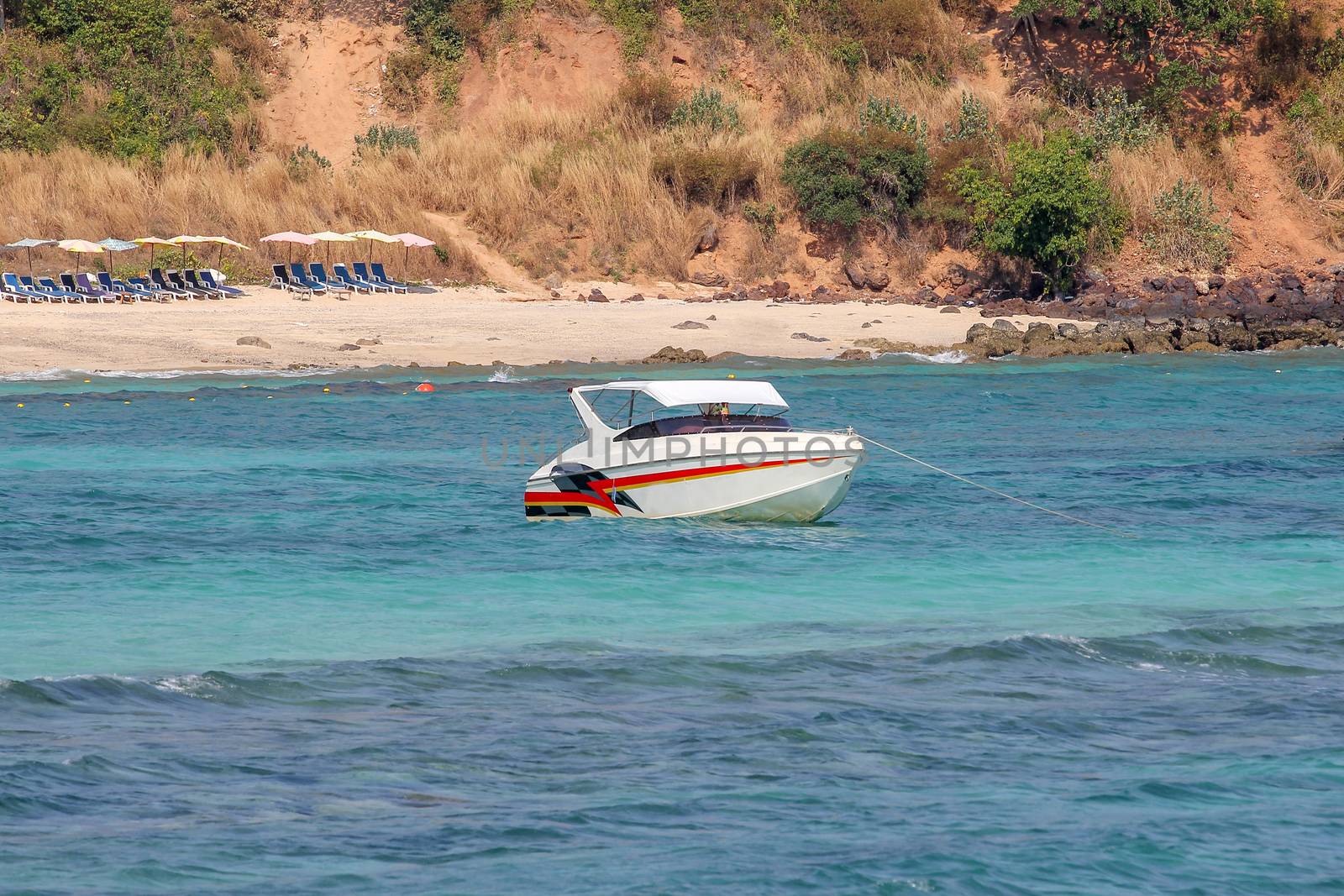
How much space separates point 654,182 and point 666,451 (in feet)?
95.5

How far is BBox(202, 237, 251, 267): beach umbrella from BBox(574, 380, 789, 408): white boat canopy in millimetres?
24860

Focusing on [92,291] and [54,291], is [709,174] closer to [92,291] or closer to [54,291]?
[92,291]

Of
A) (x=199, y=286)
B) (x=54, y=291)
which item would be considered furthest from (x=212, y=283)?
(x=54, y=291)

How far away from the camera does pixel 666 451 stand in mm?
16828

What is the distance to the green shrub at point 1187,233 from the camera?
43469 millimetres

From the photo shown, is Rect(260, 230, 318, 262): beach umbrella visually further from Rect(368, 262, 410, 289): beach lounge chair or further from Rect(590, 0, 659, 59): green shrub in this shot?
Rect(590, 0, 659, 59): green shrub

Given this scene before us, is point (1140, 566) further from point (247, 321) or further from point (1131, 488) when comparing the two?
point (247, 321)

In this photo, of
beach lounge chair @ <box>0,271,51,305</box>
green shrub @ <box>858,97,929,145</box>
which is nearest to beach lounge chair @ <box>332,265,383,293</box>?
beach lounge chair @ <box>0,271,51,305</box>

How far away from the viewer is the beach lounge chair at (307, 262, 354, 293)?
3906 cm

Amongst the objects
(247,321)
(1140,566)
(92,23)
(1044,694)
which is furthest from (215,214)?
(1044,694)

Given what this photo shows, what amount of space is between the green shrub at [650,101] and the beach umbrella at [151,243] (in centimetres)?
1513

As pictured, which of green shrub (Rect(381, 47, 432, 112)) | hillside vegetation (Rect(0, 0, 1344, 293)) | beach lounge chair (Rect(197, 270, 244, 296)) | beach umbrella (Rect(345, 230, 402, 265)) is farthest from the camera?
green shrub (Rect(381, 47, 432, 112))

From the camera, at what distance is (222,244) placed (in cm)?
4100

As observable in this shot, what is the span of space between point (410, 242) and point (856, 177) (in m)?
12.4
